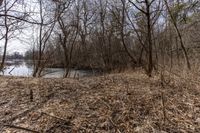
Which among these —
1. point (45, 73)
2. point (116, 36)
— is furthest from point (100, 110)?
point (116, 36)

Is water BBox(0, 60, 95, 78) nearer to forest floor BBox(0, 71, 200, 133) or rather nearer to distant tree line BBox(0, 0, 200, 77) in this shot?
distant tree line BBox(0, 0, 200, 77)

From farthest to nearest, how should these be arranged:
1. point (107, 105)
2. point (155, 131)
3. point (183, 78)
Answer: point (183, 78) → point (107, 105) → point (155, 131)

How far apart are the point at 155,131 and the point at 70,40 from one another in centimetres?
1500

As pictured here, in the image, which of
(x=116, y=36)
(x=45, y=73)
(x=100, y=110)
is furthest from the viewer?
(x=116, y=36)

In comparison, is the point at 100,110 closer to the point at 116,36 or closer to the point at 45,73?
the point at 45,73

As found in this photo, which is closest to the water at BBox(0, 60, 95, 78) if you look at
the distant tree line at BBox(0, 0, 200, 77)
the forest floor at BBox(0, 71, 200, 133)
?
the distant tree line at BBox(0, 0, 200, 77)

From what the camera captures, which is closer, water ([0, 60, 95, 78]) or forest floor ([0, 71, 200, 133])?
forest floor ([0, 71, 200, 133])

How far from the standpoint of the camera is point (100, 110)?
Result: 3527 millimetres

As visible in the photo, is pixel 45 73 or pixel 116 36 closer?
pixel 45 73

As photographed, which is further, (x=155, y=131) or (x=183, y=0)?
(x=183, y=0)

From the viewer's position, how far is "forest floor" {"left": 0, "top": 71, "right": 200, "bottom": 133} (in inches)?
120

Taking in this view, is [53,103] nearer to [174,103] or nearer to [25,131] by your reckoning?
[25,131]

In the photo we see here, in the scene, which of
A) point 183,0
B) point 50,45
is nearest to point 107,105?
point 183,0

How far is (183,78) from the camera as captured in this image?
19.0 feet
